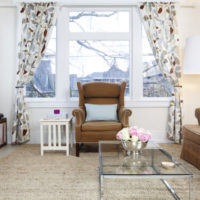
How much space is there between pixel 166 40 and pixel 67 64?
70.7 inches

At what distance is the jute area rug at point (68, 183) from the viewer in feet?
6.88

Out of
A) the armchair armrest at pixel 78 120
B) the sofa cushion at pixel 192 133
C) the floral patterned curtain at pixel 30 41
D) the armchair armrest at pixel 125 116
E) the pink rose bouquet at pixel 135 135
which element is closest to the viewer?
the pink rose bouquet at pixel 135 135

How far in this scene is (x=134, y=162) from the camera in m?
2.08

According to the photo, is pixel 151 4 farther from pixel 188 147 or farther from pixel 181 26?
pixel 188 147

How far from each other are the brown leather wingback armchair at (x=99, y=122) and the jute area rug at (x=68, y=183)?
0.34 m

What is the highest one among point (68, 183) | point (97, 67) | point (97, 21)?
point (97, 21)

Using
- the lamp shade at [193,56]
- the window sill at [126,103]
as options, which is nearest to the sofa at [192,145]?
the lamp shade at [193,56]

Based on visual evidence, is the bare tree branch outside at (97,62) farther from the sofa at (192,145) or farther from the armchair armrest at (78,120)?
the sofa at (192,145)

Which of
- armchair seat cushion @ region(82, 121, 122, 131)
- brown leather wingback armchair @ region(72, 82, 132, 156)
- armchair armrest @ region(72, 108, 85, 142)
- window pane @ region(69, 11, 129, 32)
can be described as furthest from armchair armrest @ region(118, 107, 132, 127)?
window pane @ region(69, 11, 129, 32)

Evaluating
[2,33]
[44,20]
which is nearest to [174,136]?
[44,20]

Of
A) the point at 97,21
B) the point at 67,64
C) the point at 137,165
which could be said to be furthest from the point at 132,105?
the point at 137,165

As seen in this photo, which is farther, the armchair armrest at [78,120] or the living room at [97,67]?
the living room at [97,67]

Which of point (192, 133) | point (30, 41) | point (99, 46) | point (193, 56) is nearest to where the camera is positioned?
point (192, 133)

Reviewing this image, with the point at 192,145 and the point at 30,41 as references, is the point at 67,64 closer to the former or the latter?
the point at 30,41
